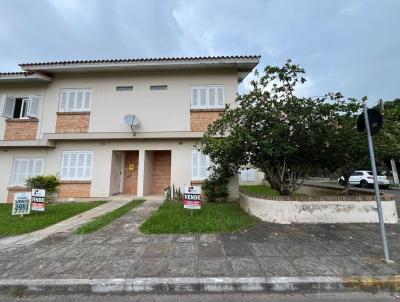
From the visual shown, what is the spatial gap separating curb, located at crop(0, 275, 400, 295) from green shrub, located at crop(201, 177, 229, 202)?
6292 mm

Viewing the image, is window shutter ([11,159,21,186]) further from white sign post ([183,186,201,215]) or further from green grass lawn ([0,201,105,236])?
white sign post ([183,186,201,215])

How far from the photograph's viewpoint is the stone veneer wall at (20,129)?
34.2ft

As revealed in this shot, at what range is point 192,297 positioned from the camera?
2.97 meters

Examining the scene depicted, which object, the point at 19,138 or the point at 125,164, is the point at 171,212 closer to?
the point at 125,164

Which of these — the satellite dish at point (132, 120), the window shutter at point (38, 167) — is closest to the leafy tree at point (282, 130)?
the satellite dish at point (132, 120)

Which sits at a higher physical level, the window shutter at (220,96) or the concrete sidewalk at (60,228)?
the window shutter at (220,96)

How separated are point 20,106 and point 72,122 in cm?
322

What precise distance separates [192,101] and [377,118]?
24.9 feet

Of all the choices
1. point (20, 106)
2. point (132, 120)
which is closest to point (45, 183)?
point (20, 106)

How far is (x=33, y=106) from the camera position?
408 inches

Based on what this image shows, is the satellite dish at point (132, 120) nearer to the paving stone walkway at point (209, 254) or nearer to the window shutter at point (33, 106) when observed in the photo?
the window shutter at point (33, 106)

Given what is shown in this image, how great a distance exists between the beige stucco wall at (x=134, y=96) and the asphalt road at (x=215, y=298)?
777 cm

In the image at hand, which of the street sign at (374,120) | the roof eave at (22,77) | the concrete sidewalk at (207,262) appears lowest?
the concrete sidewalk at (207,262)

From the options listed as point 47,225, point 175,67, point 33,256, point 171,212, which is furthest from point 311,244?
point 175,67
